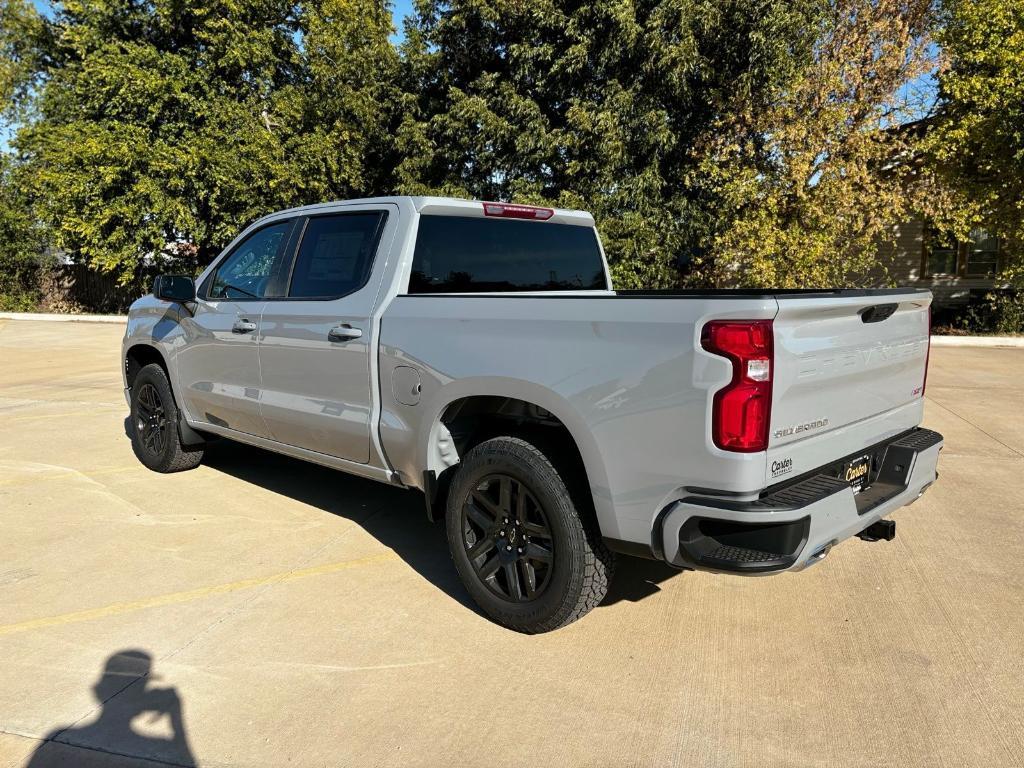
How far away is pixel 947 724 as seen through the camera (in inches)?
107

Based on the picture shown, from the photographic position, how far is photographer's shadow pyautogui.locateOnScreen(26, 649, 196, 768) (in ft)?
8.47

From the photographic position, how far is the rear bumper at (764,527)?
2.64 metres

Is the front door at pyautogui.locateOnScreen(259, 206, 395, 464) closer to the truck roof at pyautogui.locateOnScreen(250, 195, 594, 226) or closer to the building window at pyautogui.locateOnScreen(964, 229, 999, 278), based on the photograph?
the truck roof at pyautogui.locateOnScreen(250, 195, 594, 226)

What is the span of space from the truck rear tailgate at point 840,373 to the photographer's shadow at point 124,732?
7.67ft

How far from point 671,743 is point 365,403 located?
7.20ft

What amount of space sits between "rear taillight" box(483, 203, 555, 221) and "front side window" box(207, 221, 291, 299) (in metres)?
1.32

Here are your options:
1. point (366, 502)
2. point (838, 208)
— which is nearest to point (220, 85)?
point (838, 208)

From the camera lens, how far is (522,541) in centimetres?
334

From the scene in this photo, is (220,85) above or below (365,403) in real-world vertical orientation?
above

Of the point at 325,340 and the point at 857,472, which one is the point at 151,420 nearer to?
the point at 325,340

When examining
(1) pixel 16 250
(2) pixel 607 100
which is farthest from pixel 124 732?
(1) pixel 16 250

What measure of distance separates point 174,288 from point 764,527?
4.16m

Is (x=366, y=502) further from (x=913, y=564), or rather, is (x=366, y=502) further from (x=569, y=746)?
(x=913, y=564)

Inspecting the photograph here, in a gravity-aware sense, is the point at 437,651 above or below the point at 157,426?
below
